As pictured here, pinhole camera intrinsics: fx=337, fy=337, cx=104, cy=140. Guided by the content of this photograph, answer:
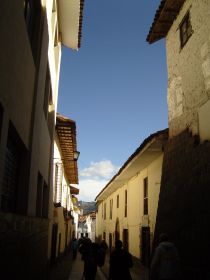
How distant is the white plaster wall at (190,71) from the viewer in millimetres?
7691

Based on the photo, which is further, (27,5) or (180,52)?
(180,52)

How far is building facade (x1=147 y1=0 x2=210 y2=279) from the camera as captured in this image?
667 cm

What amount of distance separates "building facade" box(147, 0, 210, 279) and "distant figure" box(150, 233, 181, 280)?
0.66 m

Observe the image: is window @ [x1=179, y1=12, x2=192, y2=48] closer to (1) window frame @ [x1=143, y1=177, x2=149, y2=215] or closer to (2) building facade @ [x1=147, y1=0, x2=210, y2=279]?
(2) building facade @ [x1=147, y1=0, x2=210, y2=279]

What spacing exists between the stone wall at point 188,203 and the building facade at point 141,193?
169 cm

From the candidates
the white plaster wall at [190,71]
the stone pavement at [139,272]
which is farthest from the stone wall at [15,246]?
the stone pavement at [139,272]

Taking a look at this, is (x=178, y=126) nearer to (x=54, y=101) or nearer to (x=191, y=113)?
(x=191, y=113)

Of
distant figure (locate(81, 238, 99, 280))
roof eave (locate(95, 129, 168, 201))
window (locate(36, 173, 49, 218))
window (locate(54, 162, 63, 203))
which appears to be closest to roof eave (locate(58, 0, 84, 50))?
roof eave (locate(95, 129, 168, 201))

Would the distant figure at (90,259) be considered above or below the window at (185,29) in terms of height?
below

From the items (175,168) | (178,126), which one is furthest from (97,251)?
(178,126)

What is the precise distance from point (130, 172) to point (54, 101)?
20.2 feet

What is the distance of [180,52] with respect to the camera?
941cm

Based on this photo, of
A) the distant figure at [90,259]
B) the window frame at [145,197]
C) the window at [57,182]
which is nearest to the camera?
the distant figure at [90,259]

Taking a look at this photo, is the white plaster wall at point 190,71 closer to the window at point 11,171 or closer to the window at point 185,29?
the window at point 185,29
